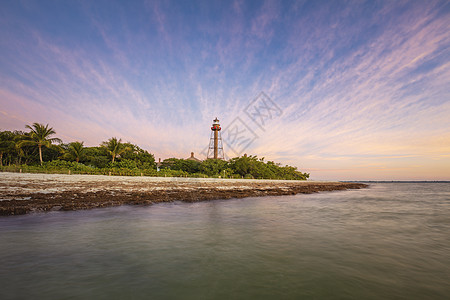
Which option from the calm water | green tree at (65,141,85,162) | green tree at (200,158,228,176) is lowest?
the calm water

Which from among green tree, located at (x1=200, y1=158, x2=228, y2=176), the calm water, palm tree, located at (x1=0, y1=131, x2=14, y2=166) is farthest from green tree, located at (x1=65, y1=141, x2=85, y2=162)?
the calm water

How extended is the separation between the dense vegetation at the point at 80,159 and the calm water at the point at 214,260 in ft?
98.7

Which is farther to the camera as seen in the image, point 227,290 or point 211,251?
point 211,251

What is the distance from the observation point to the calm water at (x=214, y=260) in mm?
3203

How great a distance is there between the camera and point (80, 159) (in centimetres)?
4259

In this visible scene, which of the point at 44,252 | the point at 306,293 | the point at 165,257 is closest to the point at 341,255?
the point at 306,293

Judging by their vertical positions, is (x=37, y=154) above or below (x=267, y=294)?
above

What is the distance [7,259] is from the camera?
4109 mm

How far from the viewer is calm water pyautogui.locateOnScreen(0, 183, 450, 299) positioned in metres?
3.20

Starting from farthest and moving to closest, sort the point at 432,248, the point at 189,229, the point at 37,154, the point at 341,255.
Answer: the point at 37,154 < the point at 189,229 < the point at 432,248 < the point at 341,255

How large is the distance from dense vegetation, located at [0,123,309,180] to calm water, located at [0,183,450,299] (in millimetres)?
30080

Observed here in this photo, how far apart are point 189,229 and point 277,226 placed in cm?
323

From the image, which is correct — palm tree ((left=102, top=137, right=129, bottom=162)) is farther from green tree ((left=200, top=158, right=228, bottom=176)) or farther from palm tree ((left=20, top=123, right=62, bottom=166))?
green tree ((left=200, top=158, right=228, bottom=176))

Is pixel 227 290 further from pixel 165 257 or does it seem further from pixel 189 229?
pixel 189 229
